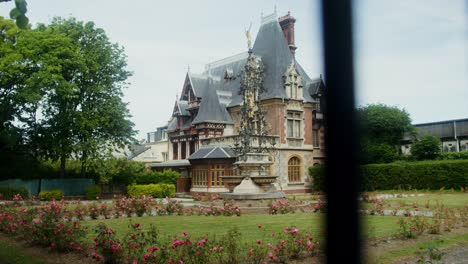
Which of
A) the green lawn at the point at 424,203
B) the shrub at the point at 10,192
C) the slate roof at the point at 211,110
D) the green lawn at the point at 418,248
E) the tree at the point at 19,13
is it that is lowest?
the green lawn at the point at 418,248

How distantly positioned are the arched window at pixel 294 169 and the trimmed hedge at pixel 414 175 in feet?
4.40

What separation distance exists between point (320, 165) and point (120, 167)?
18.2 metres

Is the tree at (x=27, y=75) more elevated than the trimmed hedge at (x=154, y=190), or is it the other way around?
the tree at (x=27, y=75)

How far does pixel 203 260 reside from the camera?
7.67 m

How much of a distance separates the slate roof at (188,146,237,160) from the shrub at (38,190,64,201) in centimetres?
1128

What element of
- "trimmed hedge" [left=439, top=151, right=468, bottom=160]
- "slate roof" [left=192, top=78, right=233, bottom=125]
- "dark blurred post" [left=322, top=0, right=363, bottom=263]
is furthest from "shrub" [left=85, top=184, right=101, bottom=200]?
"trimmed hedge" [left=439, top=151, right=468, bottom=160]

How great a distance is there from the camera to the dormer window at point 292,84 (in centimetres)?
4072

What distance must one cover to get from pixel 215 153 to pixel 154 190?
5.94m

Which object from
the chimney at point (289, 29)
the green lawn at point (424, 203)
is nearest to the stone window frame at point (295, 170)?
the chimney at point (289, 29)

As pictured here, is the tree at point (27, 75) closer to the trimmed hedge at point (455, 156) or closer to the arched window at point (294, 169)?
the arched window at point (294, 169)

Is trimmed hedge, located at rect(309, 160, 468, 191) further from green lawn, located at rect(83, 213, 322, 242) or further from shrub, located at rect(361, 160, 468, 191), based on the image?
green lawn, located at rect(83, 213, 322, 242)

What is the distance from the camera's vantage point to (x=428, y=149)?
42344 millimetres

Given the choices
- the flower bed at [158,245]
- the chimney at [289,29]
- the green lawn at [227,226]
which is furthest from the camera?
the chimney at [289,29]

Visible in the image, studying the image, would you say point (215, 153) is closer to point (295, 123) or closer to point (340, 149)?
point (295, 123)
